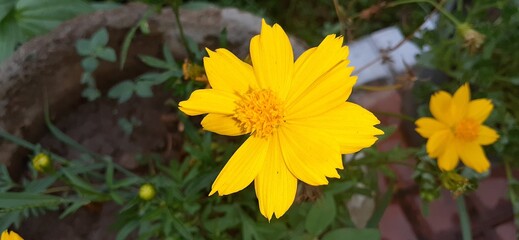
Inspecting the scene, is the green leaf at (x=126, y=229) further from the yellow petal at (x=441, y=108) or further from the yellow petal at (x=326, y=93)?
the yellow petal at (x=441, y=108)

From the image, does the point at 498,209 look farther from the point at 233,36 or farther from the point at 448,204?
the point at 233,36

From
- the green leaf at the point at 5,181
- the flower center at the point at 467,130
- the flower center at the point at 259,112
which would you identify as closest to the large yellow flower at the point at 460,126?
the flower center at the point at 467,130

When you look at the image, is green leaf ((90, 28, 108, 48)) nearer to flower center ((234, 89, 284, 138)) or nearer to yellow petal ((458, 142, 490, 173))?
flower center ((234, 89, 284, 138))

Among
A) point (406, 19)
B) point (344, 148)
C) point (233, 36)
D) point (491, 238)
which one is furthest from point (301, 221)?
point (406, 19)

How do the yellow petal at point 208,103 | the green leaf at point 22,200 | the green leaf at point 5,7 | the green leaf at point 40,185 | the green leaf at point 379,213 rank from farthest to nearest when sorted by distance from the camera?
the green leaf at point 5,7, the green leaf at point 379,213, the green leaf at point 40,185, the green leaf at point 22,200, the yellow petal at point 208,103

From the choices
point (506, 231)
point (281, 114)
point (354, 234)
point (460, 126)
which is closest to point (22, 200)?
point (281, 114)
